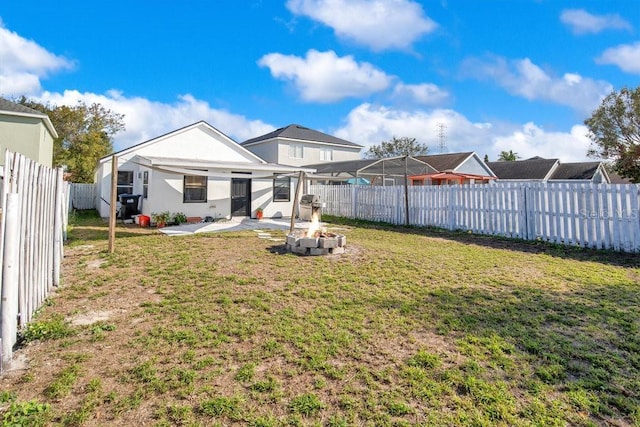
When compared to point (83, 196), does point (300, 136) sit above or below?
above

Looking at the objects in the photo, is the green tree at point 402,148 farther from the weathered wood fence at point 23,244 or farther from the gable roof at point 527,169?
the weathered wood fence at point 23,244

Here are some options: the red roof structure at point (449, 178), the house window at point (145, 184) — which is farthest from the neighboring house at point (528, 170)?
the house window at point (145, 184)

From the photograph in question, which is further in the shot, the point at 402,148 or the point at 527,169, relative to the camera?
the point at 402,148

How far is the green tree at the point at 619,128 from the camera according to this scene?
27359 mm

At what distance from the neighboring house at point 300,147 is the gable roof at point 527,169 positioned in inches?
644

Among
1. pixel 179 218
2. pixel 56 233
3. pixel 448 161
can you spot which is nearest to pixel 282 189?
pixel 179 218

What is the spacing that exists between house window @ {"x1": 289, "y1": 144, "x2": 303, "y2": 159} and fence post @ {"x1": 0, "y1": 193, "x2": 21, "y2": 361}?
28.2 m

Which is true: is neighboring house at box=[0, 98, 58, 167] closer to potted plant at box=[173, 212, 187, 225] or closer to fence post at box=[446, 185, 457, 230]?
potted plant at box=[173, 212, 187, 225]

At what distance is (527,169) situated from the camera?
34406mm

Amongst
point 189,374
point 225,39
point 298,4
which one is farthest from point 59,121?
point 189,374

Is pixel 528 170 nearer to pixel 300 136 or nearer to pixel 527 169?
pixel 527 169

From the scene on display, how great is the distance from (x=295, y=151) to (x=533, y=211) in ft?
79.2

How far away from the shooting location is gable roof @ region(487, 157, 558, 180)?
3270 centimetres

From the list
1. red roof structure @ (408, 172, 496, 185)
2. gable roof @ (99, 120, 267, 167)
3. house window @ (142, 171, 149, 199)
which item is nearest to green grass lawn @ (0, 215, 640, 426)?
house window @ (142, 171, 149, 199)
